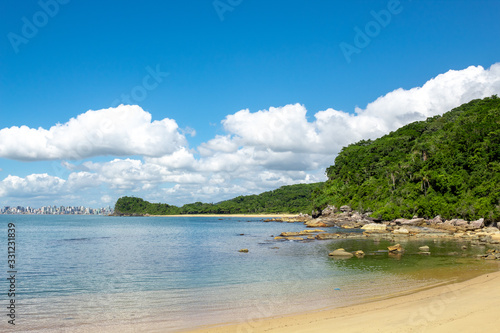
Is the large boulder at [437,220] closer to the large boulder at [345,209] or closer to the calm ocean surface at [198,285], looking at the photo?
the large boulder at [345,209]

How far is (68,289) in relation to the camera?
2302 cm

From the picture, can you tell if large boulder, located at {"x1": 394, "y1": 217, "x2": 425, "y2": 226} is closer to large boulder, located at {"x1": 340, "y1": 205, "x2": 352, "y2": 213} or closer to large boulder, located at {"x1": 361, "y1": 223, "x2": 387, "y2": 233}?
large boulder, located at {"x1": 361, "y1": 223, "x2": 387, "y2": 233}

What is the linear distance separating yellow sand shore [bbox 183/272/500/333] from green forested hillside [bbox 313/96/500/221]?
57245mm

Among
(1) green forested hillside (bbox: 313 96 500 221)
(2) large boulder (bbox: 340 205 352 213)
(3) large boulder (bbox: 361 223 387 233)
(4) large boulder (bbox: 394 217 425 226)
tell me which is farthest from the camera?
(2) large boulder (bbox: 340 205 352 213)

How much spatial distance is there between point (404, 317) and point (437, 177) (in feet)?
258

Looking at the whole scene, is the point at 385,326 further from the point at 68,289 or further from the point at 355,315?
the point at 68,289

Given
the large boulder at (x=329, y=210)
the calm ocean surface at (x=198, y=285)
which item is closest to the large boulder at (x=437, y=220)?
the large boulder at (x=329, y=210)

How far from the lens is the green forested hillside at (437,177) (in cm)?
7338

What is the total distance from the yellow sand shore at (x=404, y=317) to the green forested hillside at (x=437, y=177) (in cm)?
5725

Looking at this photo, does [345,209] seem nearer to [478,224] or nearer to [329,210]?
[329,210]

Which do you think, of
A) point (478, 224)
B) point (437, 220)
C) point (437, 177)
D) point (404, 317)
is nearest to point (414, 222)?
point (437, 220)

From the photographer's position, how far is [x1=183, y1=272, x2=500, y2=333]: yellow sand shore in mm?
12719

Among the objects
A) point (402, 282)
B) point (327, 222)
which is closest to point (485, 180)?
point (327, 222)

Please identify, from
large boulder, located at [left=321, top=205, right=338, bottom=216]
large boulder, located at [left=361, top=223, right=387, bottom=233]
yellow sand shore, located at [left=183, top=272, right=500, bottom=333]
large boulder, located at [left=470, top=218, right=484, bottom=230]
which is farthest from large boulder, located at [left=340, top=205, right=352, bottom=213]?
yellow sand shore, located at [left=183, top=272, right=500, bottom=333]
